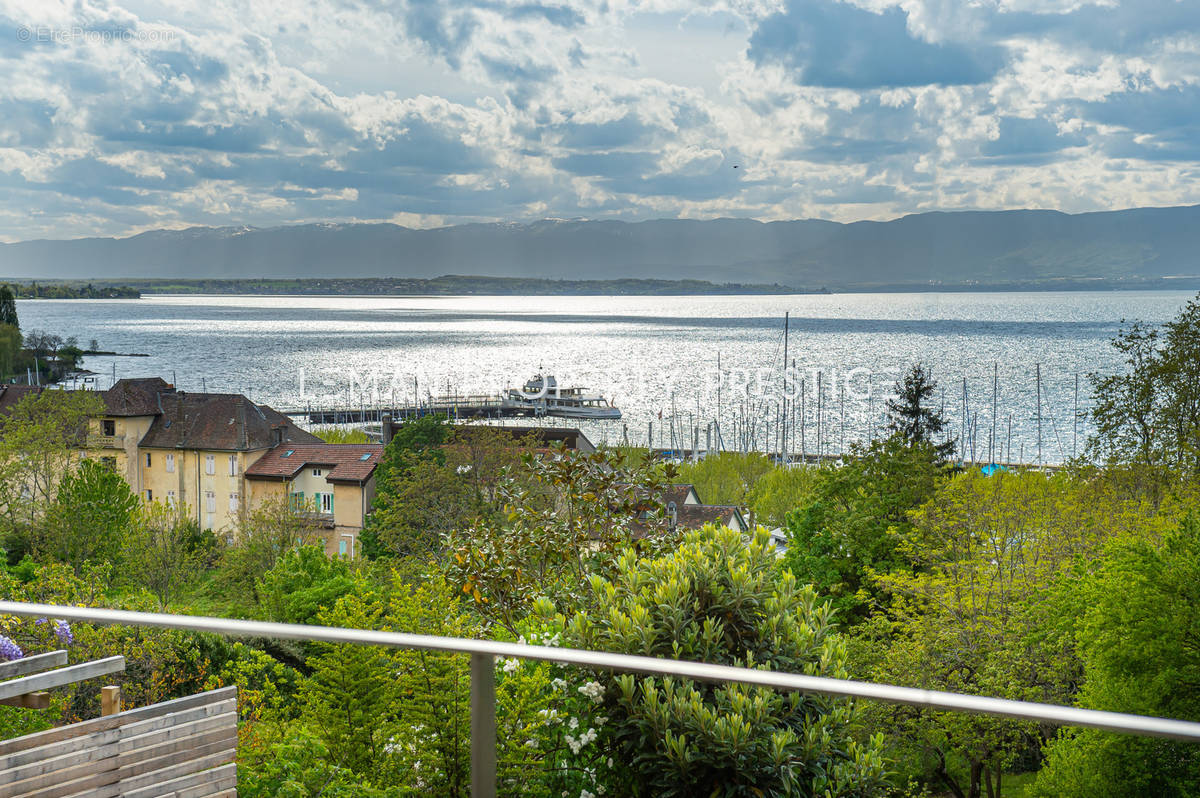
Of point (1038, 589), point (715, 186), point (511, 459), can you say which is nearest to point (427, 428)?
point (511, 459)

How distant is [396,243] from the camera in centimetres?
17900

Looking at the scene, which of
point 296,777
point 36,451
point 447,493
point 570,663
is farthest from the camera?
point 36,451

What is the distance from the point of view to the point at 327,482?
42938mm

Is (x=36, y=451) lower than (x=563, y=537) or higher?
lower

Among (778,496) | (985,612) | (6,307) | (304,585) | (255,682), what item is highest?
(6,307)

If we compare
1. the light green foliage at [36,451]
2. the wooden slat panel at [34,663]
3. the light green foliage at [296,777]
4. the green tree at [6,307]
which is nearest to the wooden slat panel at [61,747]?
the wooden slat panel at [34,663]

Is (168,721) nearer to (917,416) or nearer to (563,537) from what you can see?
(563,537)

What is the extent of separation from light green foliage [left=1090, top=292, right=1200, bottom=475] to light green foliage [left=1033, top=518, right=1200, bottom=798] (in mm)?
12331

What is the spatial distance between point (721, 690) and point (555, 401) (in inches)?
3605

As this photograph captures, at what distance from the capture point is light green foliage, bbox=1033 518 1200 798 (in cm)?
1034

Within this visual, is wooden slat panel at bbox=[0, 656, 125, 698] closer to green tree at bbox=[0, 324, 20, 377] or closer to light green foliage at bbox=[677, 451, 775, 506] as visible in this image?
light green foliage at bbox=[677, 451, 775, 506]

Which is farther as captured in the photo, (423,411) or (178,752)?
(423,411)

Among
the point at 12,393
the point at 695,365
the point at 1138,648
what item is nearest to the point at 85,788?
the point at 1138,648

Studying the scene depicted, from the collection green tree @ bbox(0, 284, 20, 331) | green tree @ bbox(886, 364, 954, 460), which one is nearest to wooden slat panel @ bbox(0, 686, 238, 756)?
green tree @ bbox(886, 364, 954, 460)
